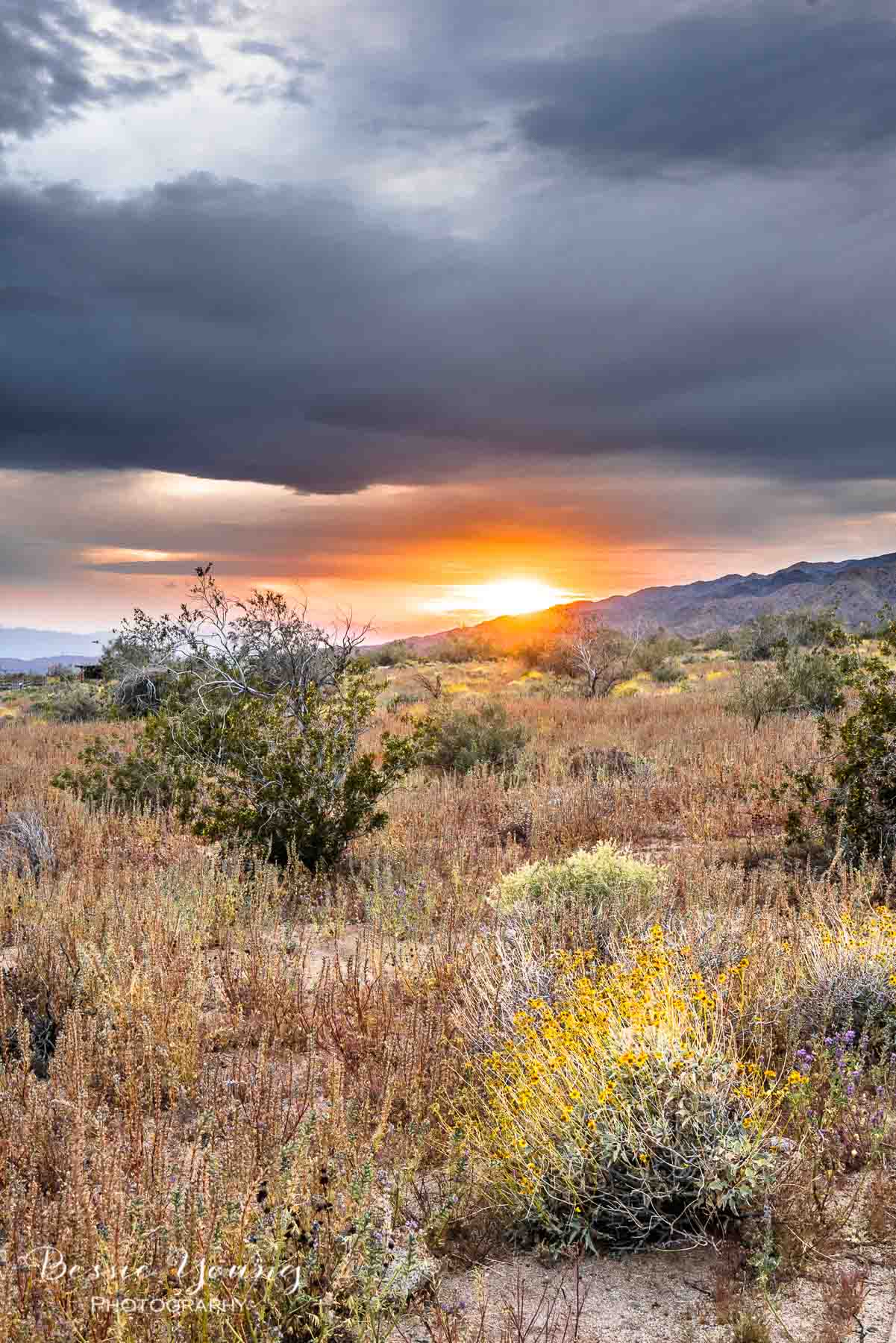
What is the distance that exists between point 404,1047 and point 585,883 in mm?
3075

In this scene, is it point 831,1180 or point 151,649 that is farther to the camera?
point 151,649

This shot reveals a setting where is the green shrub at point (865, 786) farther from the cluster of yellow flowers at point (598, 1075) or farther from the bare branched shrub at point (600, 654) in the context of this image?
the bare branched shrub at point (600, 654)

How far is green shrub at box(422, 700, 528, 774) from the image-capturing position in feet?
48.3

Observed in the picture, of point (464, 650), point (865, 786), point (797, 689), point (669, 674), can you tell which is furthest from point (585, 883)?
point (464, 650)

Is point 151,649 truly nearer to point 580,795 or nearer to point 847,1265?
point 580,795

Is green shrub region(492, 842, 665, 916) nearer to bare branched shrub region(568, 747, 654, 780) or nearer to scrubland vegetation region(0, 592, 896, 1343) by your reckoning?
scrubland vegetation region(0, 592, 896, 1343)

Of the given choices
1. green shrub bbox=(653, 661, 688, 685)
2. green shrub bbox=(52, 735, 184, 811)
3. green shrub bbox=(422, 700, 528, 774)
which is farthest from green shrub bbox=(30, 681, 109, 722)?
green shrub bbox=(653, 661, 688, 685)

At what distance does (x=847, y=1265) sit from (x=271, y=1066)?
236 cm

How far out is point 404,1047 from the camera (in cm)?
401

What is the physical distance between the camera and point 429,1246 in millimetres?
3158

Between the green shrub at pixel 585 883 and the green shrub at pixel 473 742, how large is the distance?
678 cm

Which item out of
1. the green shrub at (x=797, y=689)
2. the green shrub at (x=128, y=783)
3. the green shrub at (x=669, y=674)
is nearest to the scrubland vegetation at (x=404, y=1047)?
the green shrub at (x=128, y=783)

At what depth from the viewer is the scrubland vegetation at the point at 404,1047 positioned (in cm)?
268

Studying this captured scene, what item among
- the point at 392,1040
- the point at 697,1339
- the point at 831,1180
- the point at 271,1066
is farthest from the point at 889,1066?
the point at 271,1066
